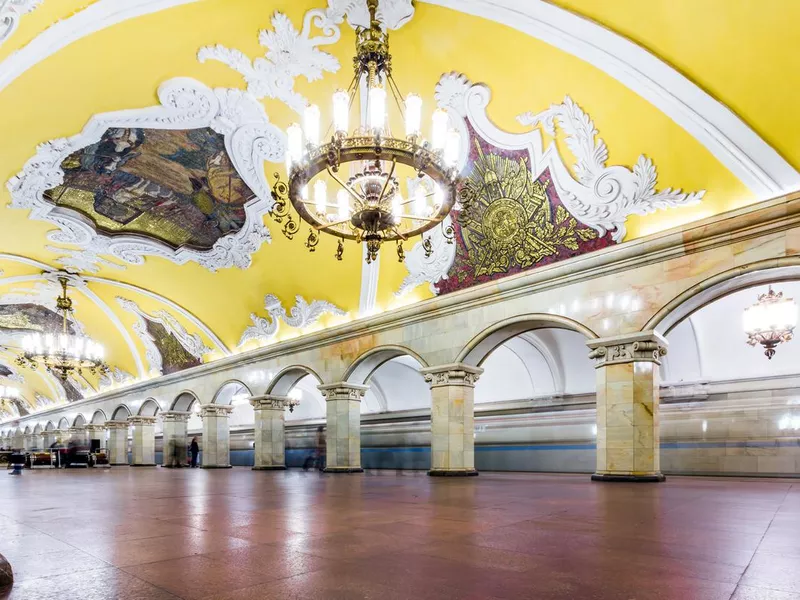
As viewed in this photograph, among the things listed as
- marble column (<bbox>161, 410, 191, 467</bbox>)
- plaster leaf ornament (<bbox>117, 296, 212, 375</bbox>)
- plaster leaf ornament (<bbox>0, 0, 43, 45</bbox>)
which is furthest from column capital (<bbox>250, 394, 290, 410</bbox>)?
plaster leaf ornament (<bbox>0, 0, 43, 45</bbox>)

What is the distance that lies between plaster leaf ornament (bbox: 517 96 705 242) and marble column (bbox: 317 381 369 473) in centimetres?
647

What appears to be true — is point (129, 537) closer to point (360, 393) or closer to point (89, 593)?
point (89, 593)

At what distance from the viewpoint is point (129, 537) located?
3406 mm

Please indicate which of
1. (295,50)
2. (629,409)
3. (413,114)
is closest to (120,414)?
(295,50)

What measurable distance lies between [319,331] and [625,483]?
753 centimetres

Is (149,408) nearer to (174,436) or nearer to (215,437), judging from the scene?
(174,436)

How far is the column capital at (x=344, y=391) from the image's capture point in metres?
12.0

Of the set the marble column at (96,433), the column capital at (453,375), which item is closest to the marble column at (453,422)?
the column capital at (453,375)

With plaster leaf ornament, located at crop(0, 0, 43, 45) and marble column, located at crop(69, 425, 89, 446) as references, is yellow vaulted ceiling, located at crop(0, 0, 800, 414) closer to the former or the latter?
plaster leaf ornament, located at crop(0, 0, 43, 45)

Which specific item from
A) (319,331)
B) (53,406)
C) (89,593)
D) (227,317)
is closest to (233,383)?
(227,317)

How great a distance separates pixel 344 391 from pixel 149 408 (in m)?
11.5

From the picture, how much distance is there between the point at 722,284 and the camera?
7.02m

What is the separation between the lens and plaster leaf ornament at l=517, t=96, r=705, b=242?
24.0 ft

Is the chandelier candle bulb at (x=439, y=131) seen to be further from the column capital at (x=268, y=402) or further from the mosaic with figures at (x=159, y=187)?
the column capital at (x=268, y=402)
